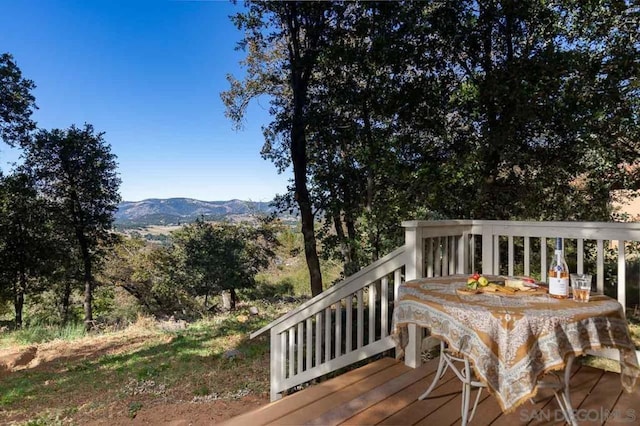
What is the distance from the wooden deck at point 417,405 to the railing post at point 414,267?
0.36 feet

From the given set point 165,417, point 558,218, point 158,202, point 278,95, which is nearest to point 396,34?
point 278,95

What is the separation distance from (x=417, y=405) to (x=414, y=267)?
0.81m

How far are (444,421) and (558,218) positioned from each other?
428 centimetres

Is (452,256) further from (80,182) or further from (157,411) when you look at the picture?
(80,182)

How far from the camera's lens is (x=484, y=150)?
4398 mm

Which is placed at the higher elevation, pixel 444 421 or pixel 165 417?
pixel 444 421

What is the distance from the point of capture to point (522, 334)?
4.12 feet

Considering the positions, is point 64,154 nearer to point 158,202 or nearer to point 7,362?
point 7,362

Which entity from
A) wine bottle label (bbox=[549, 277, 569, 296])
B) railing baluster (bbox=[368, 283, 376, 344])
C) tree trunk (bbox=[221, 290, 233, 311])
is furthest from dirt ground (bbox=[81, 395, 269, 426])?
tree trunk (bbox=[221, 290, 233, 311])

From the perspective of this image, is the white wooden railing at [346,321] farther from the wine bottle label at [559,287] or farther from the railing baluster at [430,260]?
the wine bottle label at [559,287]

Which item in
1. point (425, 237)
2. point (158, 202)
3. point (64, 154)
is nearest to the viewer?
point (425, 237)

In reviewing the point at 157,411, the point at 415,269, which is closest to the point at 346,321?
the point at 415,269

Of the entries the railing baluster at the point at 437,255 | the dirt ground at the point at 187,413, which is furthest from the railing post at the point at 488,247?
the dirt ground at the point at 187,413

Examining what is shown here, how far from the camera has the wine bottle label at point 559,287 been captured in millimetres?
1496
